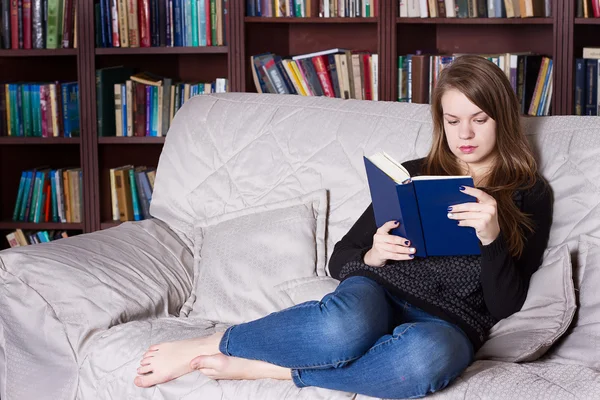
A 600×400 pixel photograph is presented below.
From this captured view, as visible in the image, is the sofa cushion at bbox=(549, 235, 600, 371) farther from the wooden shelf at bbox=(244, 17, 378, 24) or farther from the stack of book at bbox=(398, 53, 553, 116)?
the wooden shelf at bbox=(244, 17, 378, 24)

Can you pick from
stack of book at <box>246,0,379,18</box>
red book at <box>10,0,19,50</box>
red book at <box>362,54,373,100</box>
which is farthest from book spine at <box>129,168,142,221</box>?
red book at <box>362,54,373,100</box>


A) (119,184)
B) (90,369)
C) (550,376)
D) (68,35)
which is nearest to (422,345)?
(550,376)

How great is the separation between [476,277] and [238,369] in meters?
0.51

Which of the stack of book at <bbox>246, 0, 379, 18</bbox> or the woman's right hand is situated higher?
the stack of book at <bbox>246, 0, 379, 18</bbox>

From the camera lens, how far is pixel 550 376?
1.47 m

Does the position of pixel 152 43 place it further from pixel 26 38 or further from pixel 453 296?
pixel 453 296

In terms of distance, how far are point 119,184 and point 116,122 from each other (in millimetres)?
230

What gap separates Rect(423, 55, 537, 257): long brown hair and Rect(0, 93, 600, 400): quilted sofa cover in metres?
0.11

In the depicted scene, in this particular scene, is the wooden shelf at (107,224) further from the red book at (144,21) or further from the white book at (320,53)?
the white book at (320,53)

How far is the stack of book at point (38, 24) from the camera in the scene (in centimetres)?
307

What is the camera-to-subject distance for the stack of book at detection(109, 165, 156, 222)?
314cm

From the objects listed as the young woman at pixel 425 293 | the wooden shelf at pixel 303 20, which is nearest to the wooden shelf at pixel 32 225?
the wooden shelf at pixel 303 20

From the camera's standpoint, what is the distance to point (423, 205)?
154 cm

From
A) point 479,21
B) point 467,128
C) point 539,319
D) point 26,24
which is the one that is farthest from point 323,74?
point 539,319
